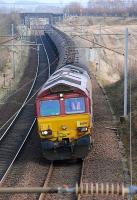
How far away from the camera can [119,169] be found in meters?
14.0

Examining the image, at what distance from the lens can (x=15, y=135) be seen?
1988cm

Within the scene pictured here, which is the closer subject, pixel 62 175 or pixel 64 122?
pixel 62 175

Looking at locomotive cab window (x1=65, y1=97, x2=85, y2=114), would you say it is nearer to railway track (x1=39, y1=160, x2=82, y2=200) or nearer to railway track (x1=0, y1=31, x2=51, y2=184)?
railway track (x1=39, y1=160, x2=82, y2=200)

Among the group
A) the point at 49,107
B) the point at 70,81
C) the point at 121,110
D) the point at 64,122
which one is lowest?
the point at 121,110

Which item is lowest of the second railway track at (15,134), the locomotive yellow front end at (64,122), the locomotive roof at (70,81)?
the second railway track at (15,134)

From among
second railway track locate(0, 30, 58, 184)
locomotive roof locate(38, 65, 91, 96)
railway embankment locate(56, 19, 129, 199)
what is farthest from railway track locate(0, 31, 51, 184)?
locomotive roof locate(38, 65, 91, 96)

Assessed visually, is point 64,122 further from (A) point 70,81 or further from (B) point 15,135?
(B) point 15,135

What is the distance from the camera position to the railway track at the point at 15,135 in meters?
15.8

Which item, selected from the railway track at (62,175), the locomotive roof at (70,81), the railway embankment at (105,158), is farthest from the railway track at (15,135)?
the locomotive roof at (70,81)

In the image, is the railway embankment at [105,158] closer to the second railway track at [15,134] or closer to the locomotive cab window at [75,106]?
the locomotive cab window at [75,106]

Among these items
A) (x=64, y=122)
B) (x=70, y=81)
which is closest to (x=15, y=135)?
(x=70, y=81)

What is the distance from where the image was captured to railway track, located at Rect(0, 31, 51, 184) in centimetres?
1584

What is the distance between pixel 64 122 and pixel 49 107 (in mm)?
711

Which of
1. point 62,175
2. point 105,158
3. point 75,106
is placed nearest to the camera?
point 62,175
